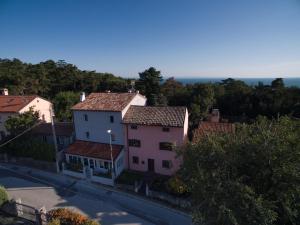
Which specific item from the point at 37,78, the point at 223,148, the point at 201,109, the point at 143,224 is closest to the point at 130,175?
the point at 143,224

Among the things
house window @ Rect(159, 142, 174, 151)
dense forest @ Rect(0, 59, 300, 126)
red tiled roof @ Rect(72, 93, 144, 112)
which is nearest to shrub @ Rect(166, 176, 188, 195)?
house window @ Rect(159, 142, 174, 151)

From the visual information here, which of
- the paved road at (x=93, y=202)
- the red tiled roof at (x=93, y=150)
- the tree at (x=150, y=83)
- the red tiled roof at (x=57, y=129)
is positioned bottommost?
the paved road at (x=93, y=202)

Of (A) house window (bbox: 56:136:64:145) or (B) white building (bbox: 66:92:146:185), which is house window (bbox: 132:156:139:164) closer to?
(B) white building (bbox: 66:92:146:185)

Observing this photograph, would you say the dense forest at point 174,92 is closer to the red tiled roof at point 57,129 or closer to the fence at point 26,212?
the red tiled roof at point 57,129

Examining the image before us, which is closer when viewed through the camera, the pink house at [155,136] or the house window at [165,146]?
the pink house at [155,136]

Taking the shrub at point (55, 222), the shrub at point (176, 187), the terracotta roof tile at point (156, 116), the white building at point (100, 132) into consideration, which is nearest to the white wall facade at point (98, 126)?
the white building at point (100, 132)

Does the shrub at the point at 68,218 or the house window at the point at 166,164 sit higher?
the house window at the point at 166,164
